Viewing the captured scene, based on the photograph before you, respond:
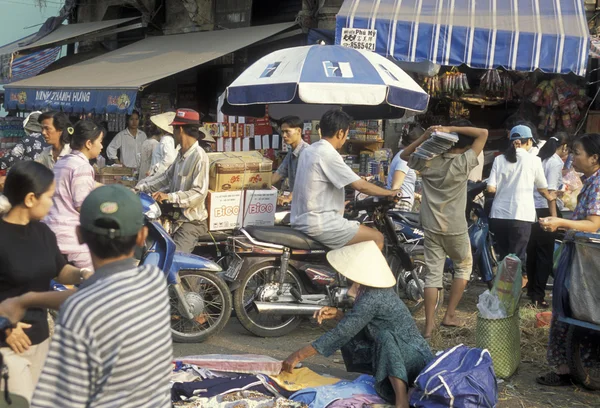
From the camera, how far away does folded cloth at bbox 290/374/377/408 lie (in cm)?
492

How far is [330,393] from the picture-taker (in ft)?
16.4

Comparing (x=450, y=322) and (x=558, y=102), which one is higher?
(x=558, y=102)

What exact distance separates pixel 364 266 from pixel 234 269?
2008 mm

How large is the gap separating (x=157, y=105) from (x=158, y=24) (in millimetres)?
2342

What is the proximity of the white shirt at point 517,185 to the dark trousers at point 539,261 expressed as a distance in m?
0.68

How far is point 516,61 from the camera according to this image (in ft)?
34.1

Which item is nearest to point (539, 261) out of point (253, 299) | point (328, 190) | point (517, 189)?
point (517, 189)

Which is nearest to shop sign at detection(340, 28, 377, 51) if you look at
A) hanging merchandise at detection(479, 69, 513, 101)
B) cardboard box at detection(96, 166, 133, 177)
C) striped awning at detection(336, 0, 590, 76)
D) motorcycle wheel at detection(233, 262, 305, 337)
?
striped awning at detection(336, 0, 590, 76)

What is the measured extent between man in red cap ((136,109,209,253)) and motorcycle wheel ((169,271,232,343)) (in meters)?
0.42

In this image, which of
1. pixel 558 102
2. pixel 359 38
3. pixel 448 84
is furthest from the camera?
pixel 448 84

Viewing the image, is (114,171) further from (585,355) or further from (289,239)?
(585,355)

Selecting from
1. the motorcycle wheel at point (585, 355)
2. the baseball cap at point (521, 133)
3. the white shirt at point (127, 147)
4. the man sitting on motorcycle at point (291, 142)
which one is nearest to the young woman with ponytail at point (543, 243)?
the baseball cap at point (521, 133)

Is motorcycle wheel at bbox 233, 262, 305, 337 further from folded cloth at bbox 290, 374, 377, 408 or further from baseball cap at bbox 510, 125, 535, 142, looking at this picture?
baseball cap at bbox 510, 125, 535, 142

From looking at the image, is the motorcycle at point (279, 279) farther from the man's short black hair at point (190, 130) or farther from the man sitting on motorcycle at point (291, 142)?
the man sitting on motorcycle at point (291, 142)
